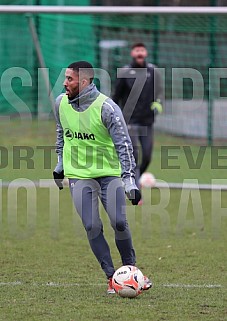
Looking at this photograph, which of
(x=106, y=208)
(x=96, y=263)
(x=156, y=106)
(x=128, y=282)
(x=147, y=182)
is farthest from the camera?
(x=147, y=182)

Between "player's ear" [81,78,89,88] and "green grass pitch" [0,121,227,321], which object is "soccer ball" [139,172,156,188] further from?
"player's ear" [81,78,89,88]

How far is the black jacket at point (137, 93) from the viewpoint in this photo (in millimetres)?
12234

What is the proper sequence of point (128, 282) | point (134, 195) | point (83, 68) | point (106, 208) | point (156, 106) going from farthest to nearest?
point (156, 106) → point (106, 208) → point (83, 68) → point (128, 282) → point (134, 195)

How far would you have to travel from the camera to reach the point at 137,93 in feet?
40.7

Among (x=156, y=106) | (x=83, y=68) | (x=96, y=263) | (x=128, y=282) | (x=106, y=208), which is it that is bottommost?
(x=96, y=263)

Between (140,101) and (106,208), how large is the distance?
18.7 ft

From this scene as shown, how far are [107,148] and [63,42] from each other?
927cm

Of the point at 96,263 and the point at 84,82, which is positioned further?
the point at 96,263

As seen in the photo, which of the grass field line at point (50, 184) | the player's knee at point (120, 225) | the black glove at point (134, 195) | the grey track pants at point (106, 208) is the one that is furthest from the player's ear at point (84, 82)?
the grass field line at point (50, 184)

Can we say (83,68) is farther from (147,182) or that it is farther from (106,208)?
(147,182)

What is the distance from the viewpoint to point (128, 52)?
54.6 feet

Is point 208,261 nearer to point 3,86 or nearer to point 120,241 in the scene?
point 120,241

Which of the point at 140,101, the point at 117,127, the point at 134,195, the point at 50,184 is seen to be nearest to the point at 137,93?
the point at 140,101

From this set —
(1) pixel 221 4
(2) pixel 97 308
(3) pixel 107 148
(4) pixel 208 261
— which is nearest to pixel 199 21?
(1) pixel 221 4
